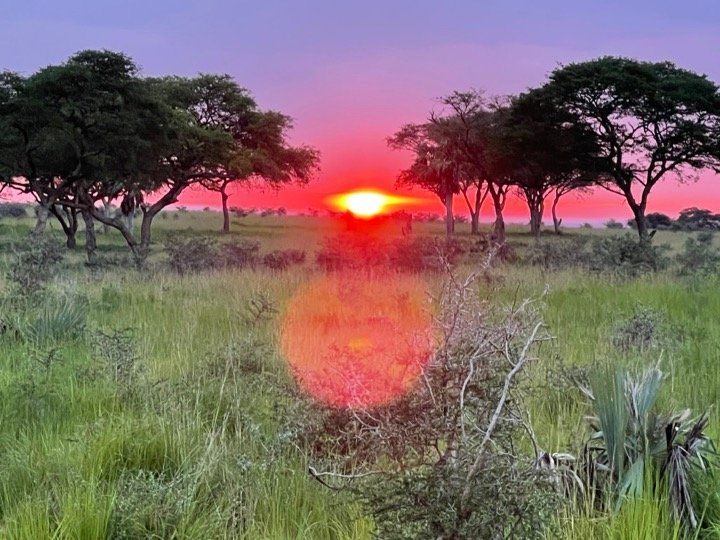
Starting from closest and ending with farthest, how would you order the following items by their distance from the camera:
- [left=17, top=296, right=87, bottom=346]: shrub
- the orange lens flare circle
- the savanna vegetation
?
the savanna vegetation → the orange lens flare circle → [left=17, top=296, right=87, bottom=346]: shrub

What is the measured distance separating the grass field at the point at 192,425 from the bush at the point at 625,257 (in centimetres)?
659

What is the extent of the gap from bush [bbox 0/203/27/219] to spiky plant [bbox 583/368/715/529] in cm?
5993

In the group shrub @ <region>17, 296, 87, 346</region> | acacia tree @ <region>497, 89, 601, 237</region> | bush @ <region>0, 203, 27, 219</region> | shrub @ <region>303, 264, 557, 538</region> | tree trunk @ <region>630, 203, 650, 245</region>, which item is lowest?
shrub @ <region>17, 296, 87, 346</region>

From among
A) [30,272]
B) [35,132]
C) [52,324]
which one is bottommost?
[52,324]

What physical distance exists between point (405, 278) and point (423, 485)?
34.8 ft

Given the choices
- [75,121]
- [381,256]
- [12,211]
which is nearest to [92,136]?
[75,121]

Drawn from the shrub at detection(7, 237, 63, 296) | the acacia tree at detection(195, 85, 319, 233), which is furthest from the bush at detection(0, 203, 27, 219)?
the shrub at detection(7, 237, 63, 296)

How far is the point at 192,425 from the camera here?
11.8ft

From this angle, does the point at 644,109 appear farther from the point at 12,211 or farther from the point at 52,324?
the point at 12,211

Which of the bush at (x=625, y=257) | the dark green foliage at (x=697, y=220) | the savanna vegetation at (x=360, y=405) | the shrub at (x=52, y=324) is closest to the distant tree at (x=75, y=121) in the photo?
the savanna vegetation at (x=360, y=405)

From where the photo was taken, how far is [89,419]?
402 cm

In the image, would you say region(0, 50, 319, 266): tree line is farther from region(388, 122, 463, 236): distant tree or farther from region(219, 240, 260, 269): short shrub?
region(388, 122, 463, 236): distant tree

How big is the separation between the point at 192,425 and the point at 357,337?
339 cm

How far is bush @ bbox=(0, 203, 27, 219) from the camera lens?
55.1m
